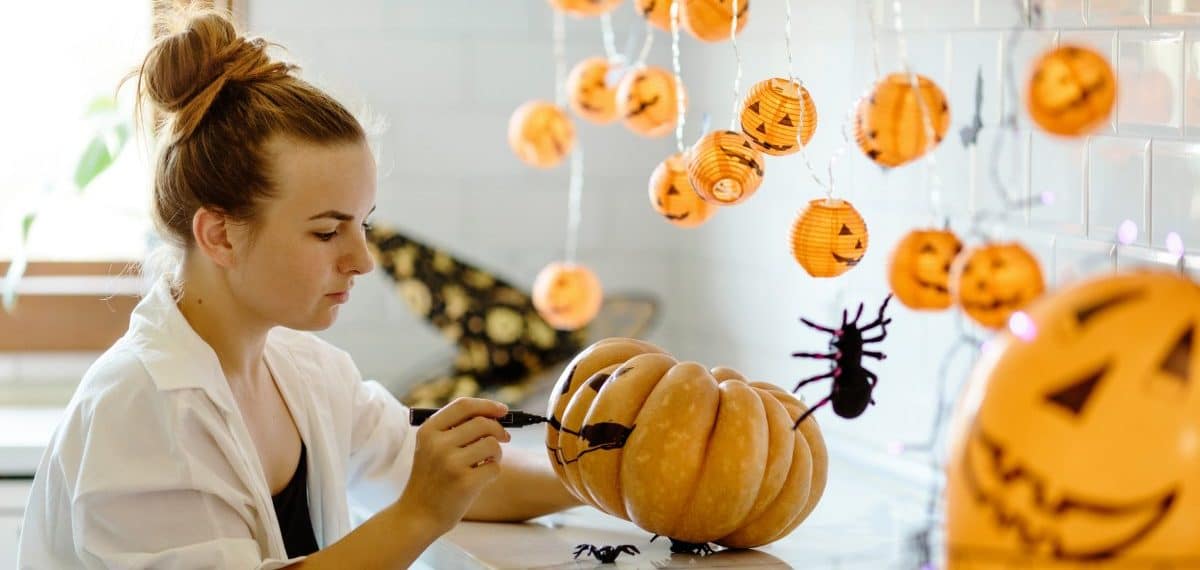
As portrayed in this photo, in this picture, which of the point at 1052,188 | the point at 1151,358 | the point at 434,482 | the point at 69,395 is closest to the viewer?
the point at 1151,358

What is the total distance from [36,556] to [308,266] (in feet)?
1.11

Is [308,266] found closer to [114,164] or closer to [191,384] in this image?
[191,384]

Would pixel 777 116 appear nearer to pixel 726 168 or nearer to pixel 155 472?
pixel 726 168

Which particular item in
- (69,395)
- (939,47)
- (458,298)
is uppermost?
(939,47)

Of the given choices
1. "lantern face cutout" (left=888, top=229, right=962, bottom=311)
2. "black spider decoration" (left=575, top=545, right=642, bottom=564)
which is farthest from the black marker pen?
"lantern face cutout" (left=888, top=229, right=962, bottom=311)

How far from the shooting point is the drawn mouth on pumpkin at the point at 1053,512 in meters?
0.51

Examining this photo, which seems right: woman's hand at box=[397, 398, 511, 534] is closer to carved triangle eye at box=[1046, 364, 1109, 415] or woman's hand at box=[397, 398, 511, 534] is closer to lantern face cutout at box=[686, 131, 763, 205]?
lantern face cutout at box=[686, 131, 763, 205]

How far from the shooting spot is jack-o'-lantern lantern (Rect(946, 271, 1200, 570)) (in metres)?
0.50

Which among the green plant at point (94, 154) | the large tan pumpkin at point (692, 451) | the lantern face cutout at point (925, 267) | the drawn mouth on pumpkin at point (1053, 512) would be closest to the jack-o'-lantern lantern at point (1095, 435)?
the drawn mouth on pumpkin at point (1053, 512)

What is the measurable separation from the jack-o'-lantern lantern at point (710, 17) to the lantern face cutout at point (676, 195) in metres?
0.14

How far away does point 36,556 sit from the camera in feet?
3.86

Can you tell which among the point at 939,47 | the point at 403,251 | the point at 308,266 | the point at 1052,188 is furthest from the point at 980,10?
the point at 403,251

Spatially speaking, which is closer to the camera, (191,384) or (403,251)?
(191,384)

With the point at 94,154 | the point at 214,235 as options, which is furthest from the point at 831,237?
the point at 94,154
